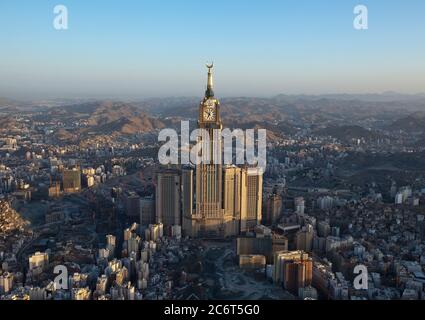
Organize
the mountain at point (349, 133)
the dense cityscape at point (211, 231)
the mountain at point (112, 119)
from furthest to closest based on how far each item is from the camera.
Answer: the mountain at point (112, 119) → the mountain at point (349, 133) → the dense cityscape at point (211, 231)

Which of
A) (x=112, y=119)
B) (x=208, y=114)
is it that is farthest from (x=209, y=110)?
(x=112, y=119)

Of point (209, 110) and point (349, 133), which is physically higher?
point (209, 110)

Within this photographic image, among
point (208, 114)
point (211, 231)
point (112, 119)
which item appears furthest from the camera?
point (112, 119)

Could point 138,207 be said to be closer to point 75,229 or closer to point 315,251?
point 75,229

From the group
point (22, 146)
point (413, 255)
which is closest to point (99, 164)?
point (22, 146)

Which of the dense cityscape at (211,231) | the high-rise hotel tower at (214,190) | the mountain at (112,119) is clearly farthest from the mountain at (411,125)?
the high-rise hotel tower at (214,190)

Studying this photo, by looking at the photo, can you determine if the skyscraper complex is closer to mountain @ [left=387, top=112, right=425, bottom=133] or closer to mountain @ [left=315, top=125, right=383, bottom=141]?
mountain @ [left=315, top=125, right=383, bottom=141]

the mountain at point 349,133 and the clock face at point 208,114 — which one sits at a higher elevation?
the clock face at point 208,114

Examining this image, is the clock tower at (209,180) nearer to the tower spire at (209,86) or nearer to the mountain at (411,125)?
the tower spire at (209,86)

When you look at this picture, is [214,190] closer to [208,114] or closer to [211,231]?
[211,231]

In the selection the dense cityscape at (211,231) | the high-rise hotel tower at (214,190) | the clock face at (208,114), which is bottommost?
the dense cityscape at (211,231)
